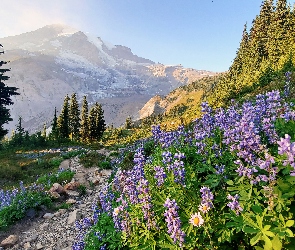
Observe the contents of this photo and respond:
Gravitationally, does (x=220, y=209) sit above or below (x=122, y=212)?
above

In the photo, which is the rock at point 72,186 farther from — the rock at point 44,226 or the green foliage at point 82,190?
the rock at point 44,226

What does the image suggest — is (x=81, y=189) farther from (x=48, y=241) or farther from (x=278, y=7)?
(x=278, y=7)

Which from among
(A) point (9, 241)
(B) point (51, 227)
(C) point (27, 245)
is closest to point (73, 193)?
(B) point (51, 227)


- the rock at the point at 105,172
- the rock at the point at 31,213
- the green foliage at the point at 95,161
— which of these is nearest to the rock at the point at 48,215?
the rock at the point at 31,213

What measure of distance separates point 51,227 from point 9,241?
4.80 ft

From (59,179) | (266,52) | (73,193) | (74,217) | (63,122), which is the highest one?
(266,52)

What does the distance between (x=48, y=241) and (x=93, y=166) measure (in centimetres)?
978

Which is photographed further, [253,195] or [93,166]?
[93,166]

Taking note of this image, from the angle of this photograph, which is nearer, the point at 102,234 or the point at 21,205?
the point at 102,234

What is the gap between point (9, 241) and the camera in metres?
9.12

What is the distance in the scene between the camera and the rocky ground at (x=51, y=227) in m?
8.92

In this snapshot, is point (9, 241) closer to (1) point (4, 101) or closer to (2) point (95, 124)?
(1) point (4, 101)

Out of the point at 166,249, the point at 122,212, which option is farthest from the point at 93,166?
the point at 166,249

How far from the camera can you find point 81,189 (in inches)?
543
